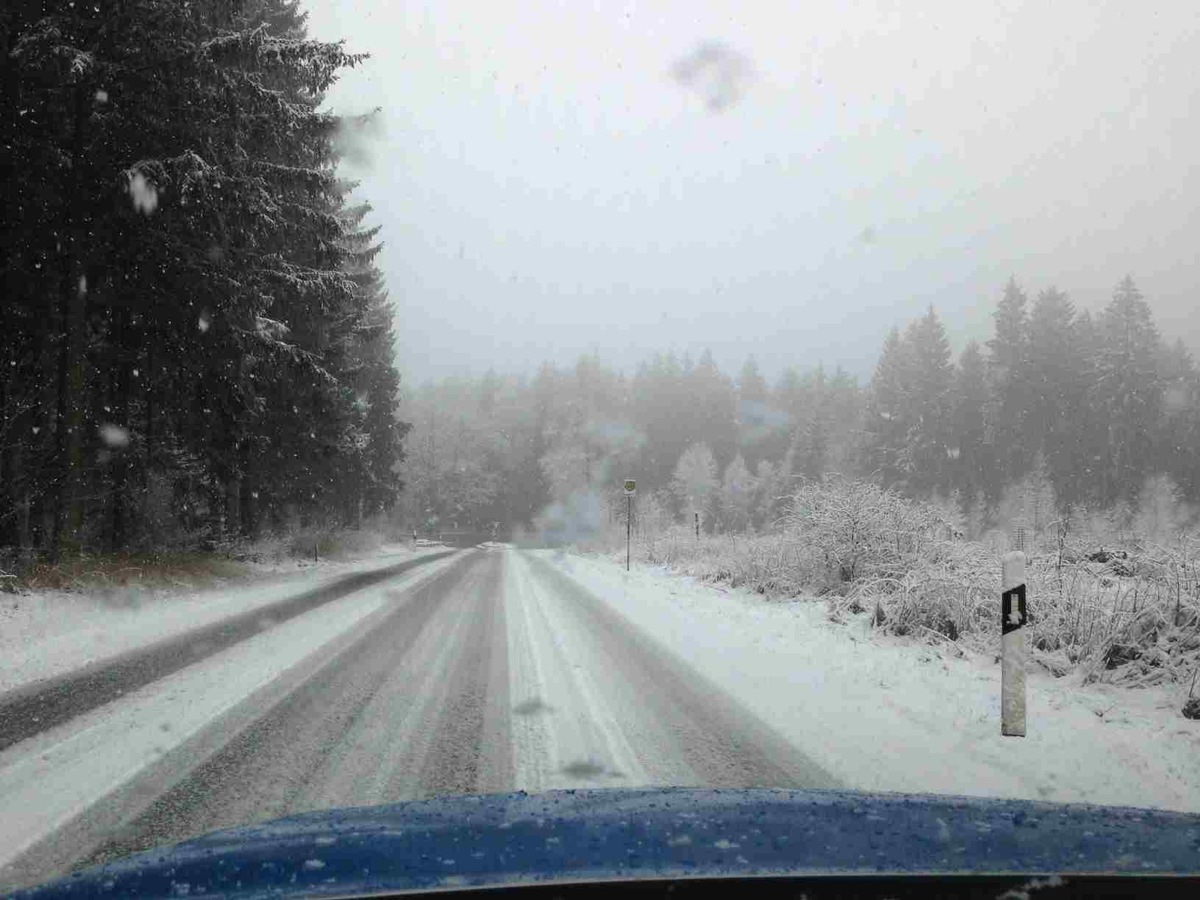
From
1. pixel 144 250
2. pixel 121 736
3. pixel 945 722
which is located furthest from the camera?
pixel 144 250

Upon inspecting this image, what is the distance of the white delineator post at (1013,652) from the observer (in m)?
4.48

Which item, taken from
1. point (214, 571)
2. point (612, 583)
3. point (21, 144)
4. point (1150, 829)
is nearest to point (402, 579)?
point (214, 571)

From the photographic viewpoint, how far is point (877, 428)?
50.7 metres

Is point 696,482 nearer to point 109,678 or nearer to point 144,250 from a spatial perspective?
point 144,250

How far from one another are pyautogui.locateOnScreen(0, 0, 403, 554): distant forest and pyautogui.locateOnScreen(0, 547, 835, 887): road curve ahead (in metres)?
8.10

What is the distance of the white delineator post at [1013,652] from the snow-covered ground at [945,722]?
0.40 feet

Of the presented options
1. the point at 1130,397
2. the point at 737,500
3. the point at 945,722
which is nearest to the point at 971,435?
the point at 1130,397

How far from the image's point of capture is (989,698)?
533 centimetres

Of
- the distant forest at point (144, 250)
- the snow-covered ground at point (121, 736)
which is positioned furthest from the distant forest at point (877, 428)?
the snow-covered ground at point (121, 736)

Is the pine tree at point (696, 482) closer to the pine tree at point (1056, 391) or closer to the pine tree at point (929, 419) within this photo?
the pine tree at point (929, 419)

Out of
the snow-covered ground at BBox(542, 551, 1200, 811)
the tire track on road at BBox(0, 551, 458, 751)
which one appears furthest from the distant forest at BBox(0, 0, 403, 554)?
the snow-covered ground at BBox(542, 551, 1200, 811)

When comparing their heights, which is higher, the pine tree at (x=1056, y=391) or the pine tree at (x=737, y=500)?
the pine tree at (x=1056, y=391)

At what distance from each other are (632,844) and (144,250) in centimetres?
1341

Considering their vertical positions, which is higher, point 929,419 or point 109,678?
point 929,419
